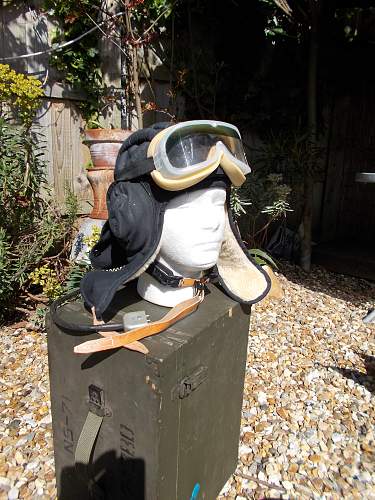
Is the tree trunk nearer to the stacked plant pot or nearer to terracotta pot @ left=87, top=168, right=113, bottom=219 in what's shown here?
the stacked plant pot

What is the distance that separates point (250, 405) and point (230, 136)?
161 cm

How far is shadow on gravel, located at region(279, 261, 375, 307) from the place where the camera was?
12.7 ft

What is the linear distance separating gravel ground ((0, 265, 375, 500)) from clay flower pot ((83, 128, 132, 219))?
1.10 metres

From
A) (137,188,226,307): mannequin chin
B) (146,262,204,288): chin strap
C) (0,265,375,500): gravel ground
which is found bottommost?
(0,265,375,500): gravel ground

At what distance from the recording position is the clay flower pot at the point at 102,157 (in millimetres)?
2758

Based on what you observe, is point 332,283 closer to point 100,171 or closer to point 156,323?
point 100,171

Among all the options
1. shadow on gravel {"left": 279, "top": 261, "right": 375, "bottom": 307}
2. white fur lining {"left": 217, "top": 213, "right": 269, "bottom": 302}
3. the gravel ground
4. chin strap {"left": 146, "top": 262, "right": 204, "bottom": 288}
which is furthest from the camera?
shadow on gravel {"left": 279, "top": 261, "right": 375, "bottom": 307}

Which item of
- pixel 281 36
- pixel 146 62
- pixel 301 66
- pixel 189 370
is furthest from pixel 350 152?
pixel 189 370

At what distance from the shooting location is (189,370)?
45.5 inches

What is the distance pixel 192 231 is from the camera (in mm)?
1217

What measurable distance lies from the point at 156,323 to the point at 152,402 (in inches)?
9.1

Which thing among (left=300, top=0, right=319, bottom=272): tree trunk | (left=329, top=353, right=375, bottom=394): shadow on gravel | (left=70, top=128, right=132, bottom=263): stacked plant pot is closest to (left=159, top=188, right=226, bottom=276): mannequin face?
(left=70, top=128, right=132, bottom=263): stacked plant pot

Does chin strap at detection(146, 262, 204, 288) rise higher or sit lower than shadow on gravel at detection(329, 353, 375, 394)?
higher

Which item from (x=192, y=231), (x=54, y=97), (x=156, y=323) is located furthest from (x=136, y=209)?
(x=54, y=97)
